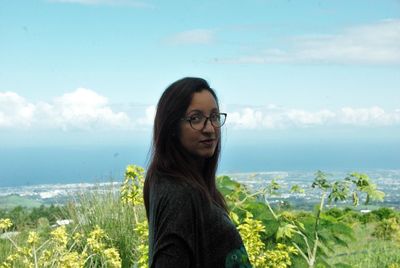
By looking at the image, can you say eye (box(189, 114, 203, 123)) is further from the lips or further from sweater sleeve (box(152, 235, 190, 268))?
sweater sleeve (box(152, 235, 190, 268))

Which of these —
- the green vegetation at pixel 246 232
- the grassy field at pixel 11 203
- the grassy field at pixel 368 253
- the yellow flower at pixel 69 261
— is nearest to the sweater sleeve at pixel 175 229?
the green vegetation at pixel 246 232

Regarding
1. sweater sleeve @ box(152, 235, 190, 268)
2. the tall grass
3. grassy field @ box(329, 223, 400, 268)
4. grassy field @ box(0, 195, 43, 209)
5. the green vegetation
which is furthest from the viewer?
grassy field @ box(0, 195, 43, 209)

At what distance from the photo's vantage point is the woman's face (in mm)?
2076

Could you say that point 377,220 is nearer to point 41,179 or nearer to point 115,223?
point 115,223

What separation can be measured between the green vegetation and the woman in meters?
1.72

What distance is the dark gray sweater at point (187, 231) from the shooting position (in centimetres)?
196

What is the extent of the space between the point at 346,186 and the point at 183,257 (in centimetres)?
224

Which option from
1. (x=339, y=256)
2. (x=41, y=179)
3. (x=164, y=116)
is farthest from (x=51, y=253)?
(x=41, y=179)

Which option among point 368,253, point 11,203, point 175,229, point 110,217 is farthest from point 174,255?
point 11,203

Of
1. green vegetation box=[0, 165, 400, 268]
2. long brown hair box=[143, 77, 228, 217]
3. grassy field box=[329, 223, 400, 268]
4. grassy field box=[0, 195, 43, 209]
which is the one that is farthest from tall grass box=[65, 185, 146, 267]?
long brown hair box=[143, 77, 228, 217]

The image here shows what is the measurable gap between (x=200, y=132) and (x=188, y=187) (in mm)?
167

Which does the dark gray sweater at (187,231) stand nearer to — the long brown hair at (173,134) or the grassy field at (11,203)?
the long brown hair at (173,134)

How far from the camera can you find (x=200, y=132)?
6.81 feet

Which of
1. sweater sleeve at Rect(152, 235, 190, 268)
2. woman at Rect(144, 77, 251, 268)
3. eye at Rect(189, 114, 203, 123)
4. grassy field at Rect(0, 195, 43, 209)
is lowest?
grassy field at Rect(0, 195, 43, 209)
